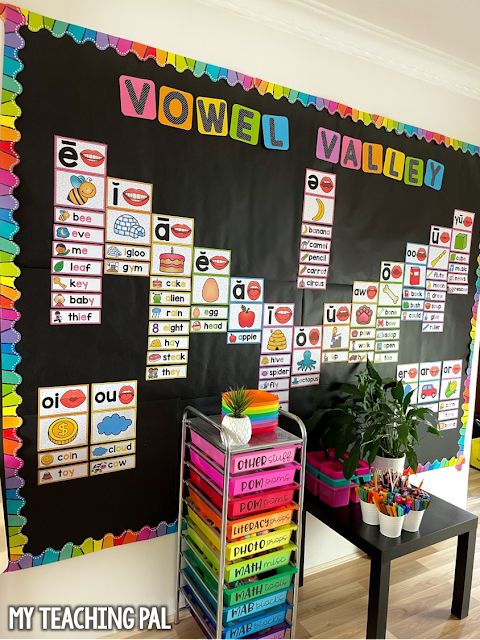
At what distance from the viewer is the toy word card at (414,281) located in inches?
101

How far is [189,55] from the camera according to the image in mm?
1874

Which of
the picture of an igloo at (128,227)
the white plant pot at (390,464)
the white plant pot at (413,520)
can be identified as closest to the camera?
the picture of an igloo at (128,227)

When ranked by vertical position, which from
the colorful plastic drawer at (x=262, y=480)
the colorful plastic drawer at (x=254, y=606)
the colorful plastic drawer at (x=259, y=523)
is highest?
the colorful plastic drawer at (x=262, y=480)

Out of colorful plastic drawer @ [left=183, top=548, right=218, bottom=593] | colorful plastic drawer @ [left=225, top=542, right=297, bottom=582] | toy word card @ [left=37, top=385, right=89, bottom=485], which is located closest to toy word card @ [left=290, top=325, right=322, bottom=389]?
colorful plastic drawer @ [left=225, top=542, right=297, bottom=582]

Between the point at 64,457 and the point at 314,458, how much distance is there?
1096 mm

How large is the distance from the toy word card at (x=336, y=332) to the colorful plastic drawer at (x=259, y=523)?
0.77 m

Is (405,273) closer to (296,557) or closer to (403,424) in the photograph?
(403,424)

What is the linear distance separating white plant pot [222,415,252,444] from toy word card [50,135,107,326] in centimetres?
60

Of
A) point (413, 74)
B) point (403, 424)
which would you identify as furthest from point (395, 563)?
point (413, 74)

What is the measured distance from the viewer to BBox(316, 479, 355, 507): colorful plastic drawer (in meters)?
2.10

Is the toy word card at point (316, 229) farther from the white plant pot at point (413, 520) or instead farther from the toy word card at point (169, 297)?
the white plant pot at point (413, 520)

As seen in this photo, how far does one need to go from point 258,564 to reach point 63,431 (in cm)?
84

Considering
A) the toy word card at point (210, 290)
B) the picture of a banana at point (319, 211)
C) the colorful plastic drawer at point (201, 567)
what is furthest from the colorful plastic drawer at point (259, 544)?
the picture of a banana at point (319, 211)

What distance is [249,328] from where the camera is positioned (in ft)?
6.88
